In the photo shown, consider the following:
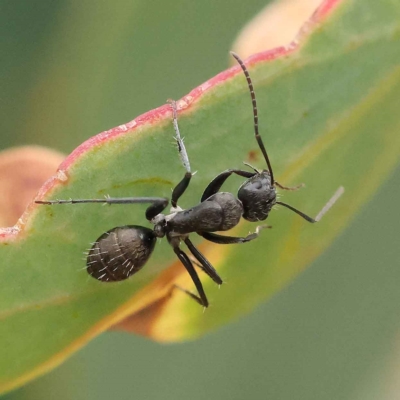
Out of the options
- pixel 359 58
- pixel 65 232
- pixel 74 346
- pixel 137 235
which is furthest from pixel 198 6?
pixel 74 346

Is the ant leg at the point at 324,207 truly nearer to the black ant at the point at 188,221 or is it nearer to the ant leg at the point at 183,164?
the black ant at the point at 188,221

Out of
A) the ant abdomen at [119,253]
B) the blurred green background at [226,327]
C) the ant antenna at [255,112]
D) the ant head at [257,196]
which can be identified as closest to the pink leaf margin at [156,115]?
the ant antenna at [255,112]

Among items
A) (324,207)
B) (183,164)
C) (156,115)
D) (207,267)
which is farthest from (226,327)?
(156,115)

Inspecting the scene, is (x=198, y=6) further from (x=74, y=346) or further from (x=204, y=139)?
(x=74, y=346)

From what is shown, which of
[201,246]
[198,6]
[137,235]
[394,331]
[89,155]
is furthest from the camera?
[198,6]

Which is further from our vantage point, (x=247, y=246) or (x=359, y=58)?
(x=247, y=246)

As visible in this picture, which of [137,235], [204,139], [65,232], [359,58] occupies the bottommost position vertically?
[137,235]
